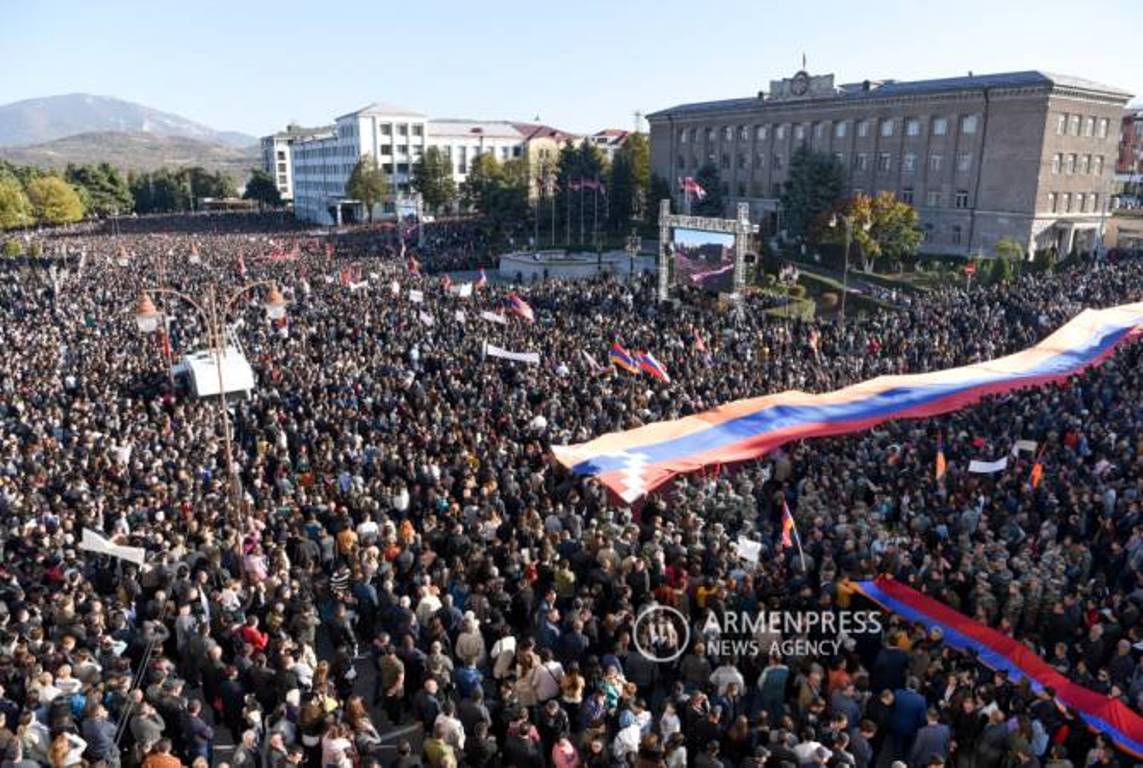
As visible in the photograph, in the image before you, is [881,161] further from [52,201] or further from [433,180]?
[52,201]

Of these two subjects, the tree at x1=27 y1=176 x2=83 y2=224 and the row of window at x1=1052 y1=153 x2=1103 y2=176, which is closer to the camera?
the row of window at x1=1052 y1=153 x2=1103 y2=176

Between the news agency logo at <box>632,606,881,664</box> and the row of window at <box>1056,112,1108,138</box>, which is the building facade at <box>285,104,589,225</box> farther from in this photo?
the news agency logo at <box>632,606,881,664</box>

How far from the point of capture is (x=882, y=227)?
46.0m

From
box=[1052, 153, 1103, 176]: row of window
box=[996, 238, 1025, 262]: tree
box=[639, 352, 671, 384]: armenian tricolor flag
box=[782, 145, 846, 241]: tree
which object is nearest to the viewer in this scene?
box=[639, 352, 671, 384]: armenian tricolor flag

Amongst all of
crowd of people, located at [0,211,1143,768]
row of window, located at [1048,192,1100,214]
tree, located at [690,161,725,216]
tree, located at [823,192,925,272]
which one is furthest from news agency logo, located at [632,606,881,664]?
tree, located at [690,161,725,216]

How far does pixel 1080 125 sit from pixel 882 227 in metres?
14.5

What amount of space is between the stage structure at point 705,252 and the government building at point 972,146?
2365 centimetres

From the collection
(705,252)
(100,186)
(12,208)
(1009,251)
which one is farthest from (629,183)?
(100,186)

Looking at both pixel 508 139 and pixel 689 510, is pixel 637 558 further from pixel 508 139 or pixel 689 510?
pixel 508 139

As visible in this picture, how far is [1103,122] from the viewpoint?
5075 centimetres

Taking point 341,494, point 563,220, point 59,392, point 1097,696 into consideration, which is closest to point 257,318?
point 59,392

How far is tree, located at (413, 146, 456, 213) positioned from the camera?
8406cm

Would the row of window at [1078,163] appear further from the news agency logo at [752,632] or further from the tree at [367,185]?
the tree at [367,185]

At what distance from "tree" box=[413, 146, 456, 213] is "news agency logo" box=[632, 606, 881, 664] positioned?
78.7m
